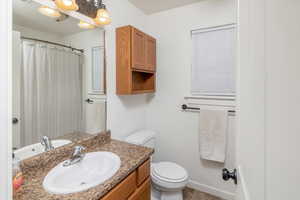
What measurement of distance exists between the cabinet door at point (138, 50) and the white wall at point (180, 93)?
16.3 inches

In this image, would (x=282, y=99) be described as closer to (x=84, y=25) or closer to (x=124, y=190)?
(x=124, y=190)

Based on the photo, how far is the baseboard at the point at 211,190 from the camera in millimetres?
1799

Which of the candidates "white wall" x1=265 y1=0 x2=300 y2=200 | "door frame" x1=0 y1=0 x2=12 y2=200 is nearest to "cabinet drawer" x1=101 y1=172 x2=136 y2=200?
"door frame" x1=0 y1=0 x2=12 y2=200

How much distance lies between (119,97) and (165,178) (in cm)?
101

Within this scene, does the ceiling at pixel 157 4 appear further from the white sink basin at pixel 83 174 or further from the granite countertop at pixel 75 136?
the white sink basin at pixel 83 174

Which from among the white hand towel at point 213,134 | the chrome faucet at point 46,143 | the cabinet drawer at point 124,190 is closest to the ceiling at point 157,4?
the white hand towel at point 213,134

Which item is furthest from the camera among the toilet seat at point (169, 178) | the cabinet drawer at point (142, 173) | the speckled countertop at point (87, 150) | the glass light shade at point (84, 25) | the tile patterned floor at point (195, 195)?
the tile patterned floor at point (195, 195)

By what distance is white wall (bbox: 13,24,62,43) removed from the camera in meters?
0.96

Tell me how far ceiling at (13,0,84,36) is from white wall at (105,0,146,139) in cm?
47

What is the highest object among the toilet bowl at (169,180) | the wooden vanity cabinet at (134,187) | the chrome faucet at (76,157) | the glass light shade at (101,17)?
the glass light shade at (101,17)

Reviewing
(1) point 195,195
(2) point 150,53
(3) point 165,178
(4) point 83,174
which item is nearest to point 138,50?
(2) point 150,53

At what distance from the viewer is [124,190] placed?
3.26ft

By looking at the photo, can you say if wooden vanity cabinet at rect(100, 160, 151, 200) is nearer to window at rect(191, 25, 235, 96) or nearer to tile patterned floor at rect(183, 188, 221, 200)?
tile patterned floor at rect(183, 188, 221, 200)

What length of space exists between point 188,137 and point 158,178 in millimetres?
683
